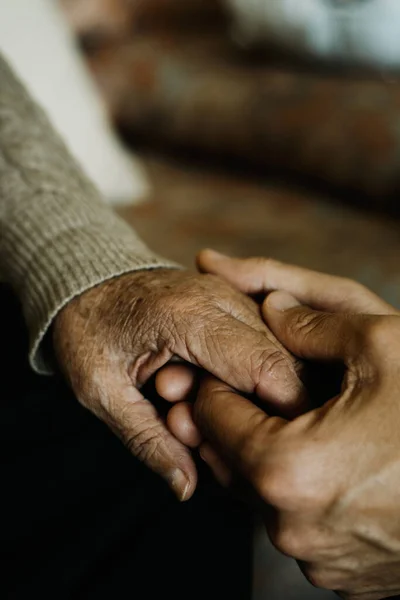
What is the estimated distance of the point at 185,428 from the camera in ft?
1.93

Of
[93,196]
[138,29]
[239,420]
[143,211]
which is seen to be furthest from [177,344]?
[138,29]

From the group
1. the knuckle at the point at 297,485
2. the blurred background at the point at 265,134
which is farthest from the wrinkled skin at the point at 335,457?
the blurred background at the point at 265,134

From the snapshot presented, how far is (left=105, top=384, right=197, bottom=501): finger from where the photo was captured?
578mm

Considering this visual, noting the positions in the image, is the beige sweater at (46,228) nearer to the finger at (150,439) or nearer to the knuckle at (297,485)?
the finger at (150,439)

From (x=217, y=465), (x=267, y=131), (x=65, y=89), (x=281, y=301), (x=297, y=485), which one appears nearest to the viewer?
(x=297, y=485)

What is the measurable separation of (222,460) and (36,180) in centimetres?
43

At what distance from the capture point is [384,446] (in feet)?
1.59

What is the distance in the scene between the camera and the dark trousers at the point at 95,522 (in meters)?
0.57

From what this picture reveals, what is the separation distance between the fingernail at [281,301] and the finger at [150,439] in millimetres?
164

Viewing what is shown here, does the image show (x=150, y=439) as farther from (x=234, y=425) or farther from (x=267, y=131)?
(x=267, y=131)

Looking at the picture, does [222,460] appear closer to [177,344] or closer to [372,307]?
[177,344]

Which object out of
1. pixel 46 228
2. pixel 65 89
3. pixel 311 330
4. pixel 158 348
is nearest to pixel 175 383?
pixel 158 348

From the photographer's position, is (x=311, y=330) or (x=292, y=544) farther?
(x=311, y=330)

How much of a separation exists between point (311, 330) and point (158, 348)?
0.48 ft
